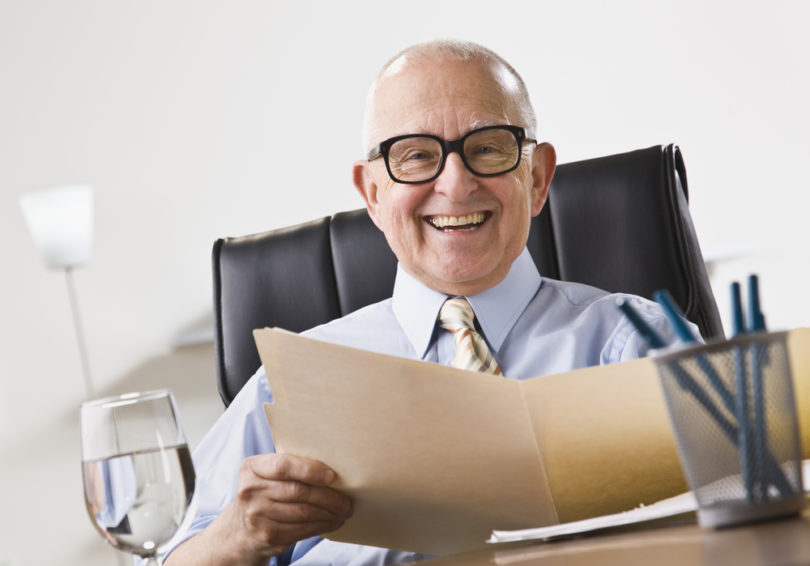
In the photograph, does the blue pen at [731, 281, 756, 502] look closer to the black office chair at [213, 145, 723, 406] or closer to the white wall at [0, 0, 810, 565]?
the black office chair at [213, 145, 723, 406]

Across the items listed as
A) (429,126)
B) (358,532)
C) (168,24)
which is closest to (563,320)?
(429,126)

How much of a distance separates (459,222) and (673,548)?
2.57 feet

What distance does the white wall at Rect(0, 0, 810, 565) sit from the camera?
2.57 m

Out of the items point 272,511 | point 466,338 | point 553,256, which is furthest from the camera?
point 553,256

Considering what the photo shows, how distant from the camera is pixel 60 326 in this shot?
2861mm

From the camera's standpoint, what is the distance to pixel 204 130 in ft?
9.18

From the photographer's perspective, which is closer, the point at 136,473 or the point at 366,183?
the point at 136,473

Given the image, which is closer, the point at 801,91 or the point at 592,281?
the point at 592,281

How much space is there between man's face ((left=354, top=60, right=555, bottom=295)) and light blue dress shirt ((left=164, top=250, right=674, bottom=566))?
33mm

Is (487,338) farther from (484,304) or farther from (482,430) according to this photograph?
(482,430)

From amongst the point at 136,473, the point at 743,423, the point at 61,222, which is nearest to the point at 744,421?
the point at 743,423

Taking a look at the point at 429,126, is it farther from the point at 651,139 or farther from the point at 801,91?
the point at 801,91

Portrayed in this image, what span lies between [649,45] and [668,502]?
83.8 inches

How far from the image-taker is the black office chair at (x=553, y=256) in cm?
141
